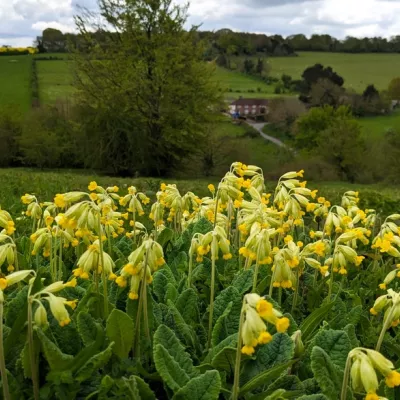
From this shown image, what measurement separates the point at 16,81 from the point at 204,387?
6075cm

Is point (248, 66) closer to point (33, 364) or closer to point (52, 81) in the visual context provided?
point (52, 81)

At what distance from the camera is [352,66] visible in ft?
270

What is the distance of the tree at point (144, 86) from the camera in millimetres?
27641

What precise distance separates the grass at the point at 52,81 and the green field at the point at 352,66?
3287 centimetres

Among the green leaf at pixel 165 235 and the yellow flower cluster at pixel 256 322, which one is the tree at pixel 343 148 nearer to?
the green leaf at pixel 165 235

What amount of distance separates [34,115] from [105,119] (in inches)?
448

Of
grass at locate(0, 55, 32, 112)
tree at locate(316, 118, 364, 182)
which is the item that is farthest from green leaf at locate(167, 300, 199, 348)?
grass at locate(0, 55, 32, 112)

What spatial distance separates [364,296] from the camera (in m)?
3.41

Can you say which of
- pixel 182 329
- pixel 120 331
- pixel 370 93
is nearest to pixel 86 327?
pixel 120 331

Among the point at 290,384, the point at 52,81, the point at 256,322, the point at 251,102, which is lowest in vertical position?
the point at 251,102

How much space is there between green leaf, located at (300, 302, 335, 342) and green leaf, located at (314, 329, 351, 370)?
0.84 feet

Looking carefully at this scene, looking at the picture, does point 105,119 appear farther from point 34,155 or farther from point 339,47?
point 339,47

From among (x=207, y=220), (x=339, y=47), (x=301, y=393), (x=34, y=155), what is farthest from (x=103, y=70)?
(x=339, y=47)

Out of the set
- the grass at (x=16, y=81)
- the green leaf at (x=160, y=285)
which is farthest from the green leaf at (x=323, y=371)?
the grass at (x=16, y=81)
